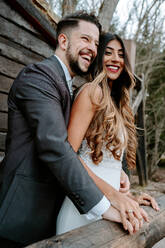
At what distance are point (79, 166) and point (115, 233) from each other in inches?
14.6

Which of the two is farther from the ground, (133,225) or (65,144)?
(65,144)

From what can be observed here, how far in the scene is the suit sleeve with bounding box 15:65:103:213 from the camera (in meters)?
1.15

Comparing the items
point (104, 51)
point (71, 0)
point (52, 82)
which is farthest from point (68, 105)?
point (71, 0)

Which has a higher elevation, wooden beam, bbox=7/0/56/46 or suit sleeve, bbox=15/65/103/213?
wooden beam, bbox=7/0/56/46

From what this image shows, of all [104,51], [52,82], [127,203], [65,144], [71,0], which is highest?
[71,0]

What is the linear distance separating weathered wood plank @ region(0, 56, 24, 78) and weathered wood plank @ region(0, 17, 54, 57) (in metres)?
0.25

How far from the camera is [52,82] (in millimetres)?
1315

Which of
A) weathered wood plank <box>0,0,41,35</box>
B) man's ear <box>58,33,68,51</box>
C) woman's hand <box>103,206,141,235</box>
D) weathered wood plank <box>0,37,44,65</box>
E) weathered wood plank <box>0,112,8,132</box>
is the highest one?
weathered wood plank <box>0,0,41,35</box>

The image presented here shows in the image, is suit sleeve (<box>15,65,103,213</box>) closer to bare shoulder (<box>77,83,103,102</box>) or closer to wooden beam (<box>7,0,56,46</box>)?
bare shoulder (<box>77,83,103,102</box>)

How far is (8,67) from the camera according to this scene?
9.21 ft

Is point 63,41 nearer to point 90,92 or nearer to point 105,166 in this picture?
point 90,92

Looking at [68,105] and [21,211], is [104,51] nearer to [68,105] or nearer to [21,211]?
[68,105]

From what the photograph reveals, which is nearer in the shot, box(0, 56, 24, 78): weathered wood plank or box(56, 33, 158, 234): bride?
box(56, 33, 158, 234): bride

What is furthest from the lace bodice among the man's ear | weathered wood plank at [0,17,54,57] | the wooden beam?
the wooden beam
